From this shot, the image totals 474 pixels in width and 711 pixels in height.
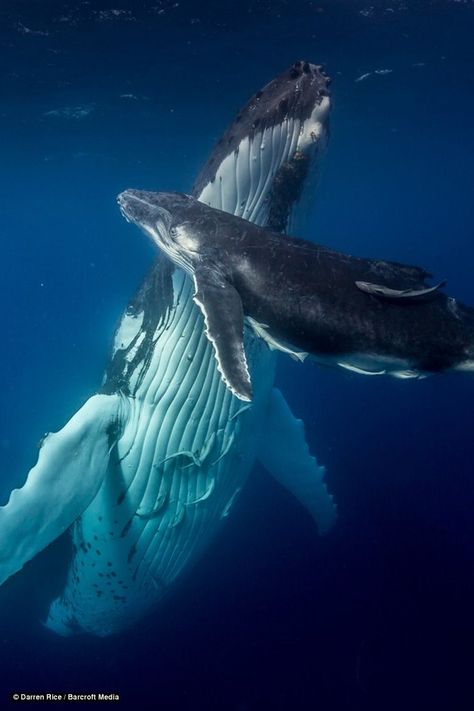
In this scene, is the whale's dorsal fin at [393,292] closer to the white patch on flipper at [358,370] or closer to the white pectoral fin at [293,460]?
the white patch on flipper at [358,370]

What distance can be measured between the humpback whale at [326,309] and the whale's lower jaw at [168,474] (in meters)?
1.89

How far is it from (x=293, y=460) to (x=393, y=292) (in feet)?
22.9

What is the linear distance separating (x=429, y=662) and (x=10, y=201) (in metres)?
58.3

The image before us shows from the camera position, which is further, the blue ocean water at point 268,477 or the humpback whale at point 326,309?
the blue ocean water at point 268,477

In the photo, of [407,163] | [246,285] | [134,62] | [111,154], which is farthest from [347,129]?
[246,285]

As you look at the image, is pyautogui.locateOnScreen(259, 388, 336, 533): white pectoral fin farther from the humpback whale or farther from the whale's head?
the humpback whale

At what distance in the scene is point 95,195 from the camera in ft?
203

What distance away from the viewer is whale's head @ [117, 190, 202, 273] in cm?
409

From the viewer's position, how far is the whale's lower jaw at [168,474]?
5.72m

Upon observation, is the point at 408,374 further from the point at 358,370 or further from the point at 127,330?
the point at 127,330

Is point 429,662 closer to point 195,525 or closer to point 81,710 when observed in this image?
point 195,525

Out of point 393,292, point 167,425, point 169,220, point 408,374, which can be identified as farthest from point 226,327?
point 167,425

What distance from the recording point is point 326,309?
3336mm

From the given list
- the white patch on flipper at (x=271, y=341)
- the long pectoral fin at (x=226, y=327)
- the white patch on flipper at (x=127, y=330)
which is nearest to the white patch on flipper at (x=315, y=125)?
the long pectoral fin at (x=226, y=327)
